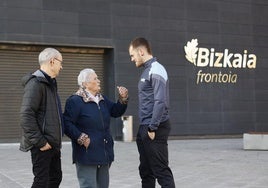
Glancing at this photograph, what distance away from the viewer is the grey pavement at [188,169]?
279 inches

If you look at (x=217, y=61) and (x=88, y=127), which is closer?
(x=88, y=127)

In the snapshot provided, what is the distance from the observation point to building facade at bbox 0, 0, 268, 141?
1487 cm

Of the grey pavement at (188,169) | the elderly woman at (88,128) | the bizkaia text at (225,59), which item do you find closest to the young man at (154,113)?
the elderly woman at (88,128)

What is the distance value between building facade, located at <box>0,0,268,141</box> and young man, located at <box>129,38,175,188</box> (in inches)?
402

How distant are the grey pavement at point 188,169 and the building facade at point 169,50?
3855 millimetres

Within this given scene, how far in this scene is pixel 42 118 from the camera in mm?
4406

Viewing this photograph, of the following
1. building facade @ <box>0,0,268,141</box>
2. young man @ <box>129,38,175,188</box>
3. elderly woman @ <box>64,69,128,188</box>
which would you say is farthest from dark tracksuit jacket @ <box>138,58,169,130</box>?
building facade @ <box>0,0,268,141</box>

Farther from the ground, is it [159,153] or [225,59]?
[225,59]

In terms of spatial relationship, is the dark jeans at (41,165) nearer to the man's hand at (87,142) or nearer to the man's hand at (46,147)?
the man's hand at (46,147)

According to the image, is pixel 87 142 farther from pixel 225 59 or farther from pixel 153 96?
pixel 225 59

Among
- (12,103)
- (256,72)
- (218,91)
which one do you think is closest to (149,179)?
(12,103)

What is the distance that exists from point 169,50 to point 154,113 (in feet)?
40.2

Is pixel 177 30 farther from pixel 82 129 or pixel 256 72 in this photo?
pixel 82 129

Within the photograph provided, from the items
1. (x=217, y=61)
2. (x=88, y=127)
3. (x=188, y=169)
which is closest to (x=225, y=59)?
(x=217, y=61)
